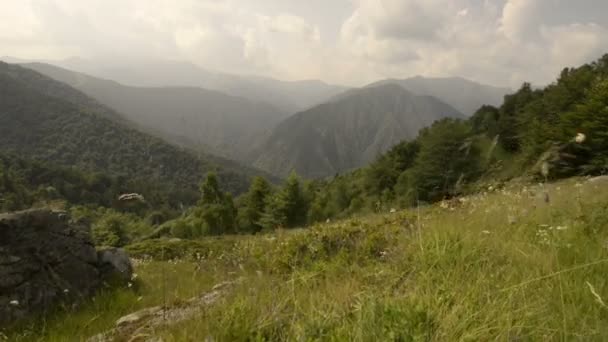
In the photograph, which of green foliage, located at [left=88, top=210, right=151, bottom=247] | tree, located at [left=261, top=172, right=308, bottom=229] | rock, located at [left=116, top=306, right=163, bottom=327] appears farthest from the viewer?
tree, located at [left=261, top=172, right=308, bottom=229]

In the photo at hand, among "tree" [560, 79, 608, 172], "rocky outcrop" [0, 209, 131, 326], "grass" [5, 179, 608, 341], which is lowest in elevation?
"rocky outcrop" [0, 209, 131, 326]

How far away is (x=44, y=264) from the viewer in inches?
221

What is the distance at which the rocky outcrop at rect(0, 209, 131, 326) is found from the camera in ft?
16.3

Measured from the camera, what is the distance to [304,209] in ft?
161

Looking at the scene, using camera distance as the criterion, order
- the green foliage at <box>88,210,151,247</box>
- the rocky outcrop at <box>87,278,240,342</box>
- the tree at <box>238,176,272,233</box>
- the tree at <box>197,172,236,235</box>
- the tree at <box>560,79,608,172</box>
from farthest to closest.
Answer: the tree at <box>197,172,236,235</box> < the tree at <box>238,176,272,233</box> < the tree at <box>560,79,608,172</box> < the green foliage at <box>88,210,151,247</box> < the rocky outcrop at <box>87,278,240,342</box>

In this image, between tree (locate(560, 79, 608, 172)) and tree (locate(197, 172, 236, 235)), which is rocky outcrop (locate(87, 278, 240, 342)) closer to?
tree (locate(560, 79, 608, 172))

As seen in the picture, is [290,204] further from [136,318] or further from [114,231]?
[136,318]

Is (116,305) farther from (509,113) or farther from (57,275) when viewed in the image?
(509,113)

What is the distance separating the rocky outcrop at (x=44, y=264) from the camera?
195 inches

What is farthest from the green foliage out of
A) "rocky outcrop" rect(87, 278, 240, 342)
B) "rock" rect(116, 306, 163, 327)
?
"rocky outcrop" rect(87, 278, 240, 342)

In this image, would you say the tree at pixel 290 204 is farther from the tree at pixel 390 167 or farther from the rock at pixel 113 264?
the rock at pixel 113 264

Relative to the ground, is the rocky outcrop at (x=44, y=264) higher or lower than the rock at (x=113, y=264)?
higher

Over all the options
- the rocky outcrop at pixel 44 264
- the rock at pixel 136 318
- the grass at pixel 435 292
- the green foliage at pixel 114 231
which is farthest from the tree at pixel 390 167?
the rock at pixel 136 318

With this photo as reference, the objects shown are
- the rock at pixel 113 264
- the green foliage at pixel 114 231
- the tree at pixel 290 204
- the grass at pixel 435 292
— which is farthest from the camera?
the tree at pixel 290 204
